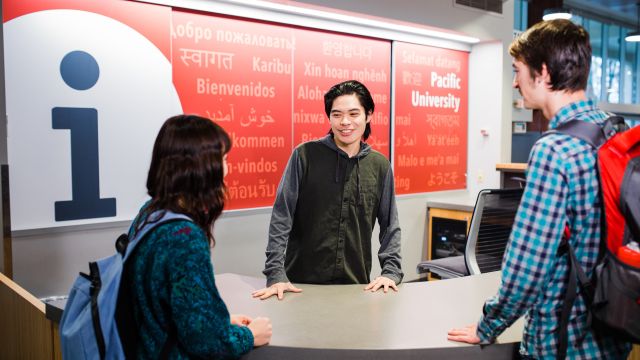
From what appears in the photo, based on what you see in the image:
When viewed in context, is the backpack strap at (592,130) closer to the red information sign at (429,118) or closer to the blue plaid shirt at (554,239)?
the blue plaid shirt at (554,239)

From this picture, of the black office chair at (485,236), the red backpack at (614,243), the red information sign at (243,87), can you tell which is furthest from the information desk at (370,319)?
the red information sign at (243,87)

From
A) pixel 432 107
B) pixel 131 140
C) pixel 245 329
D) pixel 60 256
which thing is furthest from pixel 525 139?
pixel 245 329

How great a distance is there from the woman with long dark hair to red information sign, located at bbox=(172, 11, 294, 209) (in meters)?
2.05

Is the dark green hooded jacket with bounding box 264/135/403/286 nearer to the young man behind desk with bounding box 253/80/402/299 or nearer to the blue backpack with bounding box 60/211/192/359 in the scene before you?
the young man behind desk with bounding box 253/80/402/299

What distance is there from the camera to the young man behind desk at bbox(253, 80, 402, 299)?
2107 millimetres

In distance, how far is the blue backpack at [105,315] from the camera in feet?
3.40

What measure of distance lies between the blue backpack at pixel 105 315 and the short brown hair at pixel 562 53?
2.69 feet

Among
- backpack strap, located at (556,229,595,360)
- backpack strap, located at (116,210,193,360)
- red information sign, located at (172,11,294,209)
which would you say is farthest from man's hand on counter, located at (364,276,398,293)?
red information sign, located at (172,11,294,209)

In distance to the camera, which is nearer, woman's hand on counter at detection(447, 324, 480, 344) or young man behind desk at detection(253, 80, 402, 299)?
woman's hand on counter at detection(447, 324, 480, 344)

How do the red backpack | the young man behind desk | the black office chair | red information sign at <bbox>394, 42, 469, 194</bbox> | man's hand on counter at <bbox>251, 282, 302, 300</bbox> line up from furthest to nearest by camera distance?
red information sign at <bbox>394, 42, 469, 194</bbox> < the black office chair < the young man behind desk < man's hand on counter at <bbox>251, 282, 302, 300</bbox> < the red backpack

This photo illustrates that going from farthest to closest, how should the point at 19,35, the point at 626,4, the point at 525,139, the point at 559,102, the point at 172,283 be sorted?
the point at 626,4, the point at 525,139, the point at 19,35, the point at 559,102, the point at 172,283

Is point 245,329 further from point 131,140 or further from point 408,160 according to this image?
point 408,160

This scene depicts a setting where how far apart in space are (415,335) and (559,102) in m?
0.68

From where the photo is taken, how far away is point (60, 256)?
2.77 meters
